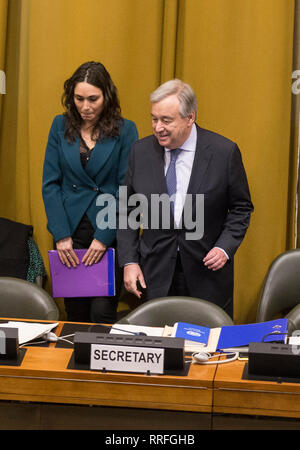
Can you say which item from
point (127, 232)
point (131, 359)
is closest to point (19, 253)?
point (127, 232)

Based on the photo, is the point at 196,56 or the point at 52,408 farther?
the point at 196,56

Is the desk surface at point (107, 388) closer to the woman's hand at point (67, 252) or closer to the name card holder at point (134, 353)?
the name card holder at point (134, 353)

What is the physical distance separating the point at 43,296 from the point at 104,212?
0.71 metres

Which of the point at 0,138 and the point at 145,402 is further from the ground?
the point at 0,138

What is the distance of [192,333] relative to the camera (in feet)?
8.30

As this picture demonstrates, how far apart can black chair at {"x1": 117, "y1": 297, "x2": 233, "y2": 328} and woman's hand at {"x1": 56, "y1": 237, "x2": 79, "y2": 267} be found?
82cm

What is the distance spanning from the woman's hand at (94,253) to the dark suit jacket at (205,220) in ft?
0.95

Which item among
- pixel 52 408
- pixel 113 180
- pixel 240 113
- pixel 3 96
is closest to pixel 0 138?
pixel 3 96

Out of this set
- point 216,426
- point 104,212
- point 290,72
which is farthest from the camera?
point 290,72

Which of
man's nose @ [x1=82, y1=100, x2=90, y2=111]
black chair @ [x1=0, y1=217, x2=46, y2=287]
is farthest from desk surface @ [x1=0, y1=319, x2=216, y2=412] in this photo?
black chair @ [x1=0, y1=217, x2=46, y2=287]

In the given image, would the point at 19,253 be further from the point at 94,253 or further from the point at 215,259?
the point at 215,259

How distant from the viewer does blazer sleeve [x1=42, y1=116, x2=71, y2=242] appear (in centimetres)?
358

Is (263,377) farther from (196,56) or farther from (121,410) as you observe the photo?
(196,56)

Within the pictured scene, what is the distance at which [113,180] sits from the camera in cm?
361
